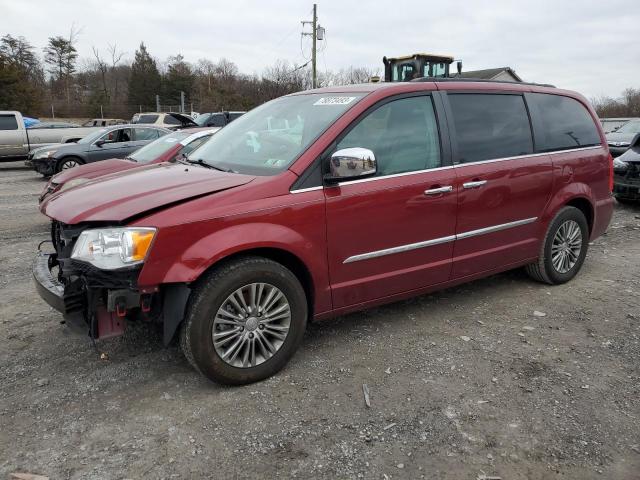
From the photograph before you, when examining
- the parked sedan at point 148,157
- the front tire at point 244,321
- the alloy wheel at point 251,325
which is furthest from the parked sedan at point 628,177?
the alloy wheel at point 251,325

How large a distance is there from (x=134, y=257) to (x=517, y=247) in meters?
3.21

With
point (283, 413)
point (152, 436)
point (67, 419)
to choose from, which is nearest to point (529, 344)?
point (283, 413)

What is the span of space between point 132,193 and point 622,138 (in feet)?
48.2

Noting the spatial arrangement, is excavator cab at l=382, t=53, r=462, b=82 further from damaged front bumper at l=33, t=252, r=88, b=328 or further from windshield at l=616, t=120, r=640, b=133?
windshield at l=616, t=120, r=640, b=133

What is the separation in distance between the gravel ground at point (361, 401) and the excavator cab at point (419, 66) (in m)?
4.34

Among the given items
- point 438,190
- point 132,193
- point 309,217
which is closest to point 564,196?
point 438,190

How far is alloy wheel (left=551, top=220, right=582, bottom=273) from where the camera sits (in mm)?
4832

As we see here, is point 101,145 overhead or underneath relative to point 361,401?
overhead

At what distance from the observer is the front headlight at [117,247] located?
277cm

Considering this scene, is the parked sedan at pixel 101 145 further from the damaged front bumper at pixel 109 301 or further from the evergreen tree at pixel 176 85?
the evergreen tree at pixel 176 85

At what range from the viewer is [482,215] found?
408cm

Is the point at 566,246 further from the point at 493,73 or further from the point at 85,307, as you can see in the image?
the point at 493,73

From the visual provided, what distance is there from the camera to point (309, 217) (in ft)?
10.6

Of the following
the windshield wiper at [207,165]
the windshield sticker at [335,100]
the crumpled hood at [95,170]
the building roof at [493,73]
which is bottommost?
the crumpled hood at [95,170]
